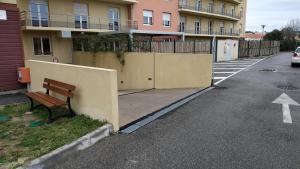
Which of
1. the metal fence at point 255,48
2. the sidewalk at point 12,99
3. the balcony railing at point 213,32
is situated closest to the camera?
the sidewalk at point 12,99

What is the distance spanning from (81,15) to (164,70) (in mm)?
13496

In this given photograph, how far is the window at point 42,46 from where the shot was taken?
18675 mm

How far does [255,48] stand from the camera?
99.9 feet

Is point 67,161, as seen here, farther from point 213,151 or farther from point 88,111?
point 213,151

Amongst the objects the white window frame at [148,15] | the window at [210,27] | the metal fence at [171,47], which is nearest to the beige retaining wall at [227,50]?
the white window frame at [148,15]

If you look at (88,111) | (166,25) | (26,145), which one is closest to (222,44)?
(166,25)

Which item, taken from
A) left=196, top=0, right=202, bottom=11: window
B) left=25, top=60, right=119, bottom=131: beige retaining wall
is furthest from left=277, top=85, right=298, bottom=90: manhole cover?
left=196, top=0, right=202, bottom=11: window

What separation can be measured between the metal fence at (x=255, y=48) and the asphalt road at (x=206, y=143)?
23.0m

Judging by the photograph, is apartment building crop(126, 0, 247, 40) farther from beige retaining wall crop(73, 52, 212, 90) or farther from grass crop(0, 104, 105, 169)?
grass crop(0, 104, 105, 169)

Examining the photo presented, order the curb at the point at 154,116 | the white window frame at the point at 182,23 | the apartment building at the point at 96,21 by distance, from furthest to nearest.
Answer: the white window frame at the point at 182,23 → the apartment building at the point at 96,21 → the curb at the point at 154,116

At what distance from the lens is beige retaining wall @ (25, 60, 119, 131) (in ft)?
16.4

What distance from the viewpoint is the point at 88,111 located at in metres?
5.75

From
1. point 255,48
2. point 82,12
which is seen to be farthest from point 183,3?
point 82,12

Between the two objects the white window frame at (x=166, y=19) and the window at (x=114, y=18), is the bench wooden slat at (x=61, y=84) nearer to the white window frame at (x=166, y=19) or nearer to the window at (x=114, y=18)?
the window at (x=114, y=18)
